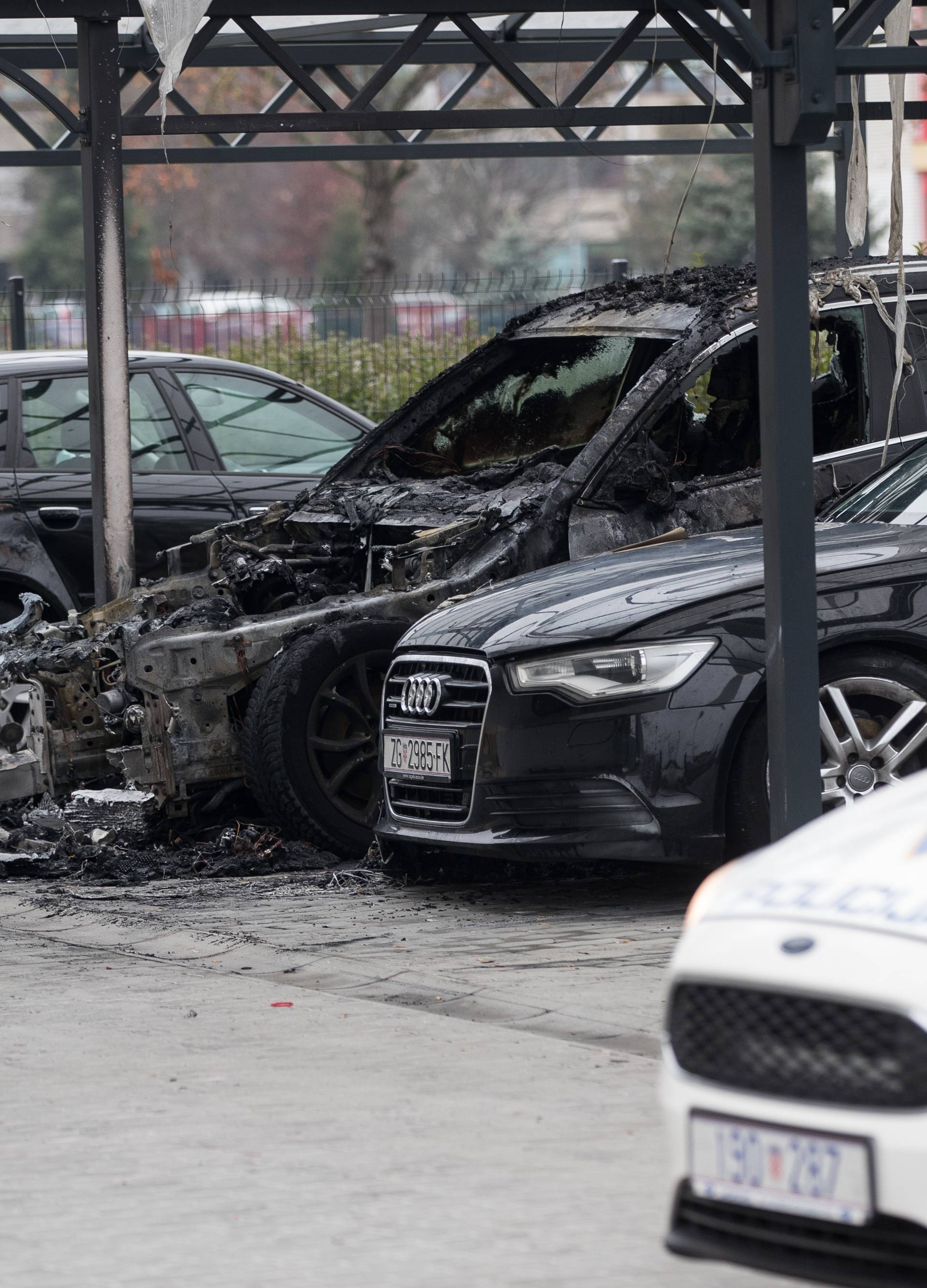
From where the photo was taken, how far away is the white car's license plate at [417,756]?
704cm

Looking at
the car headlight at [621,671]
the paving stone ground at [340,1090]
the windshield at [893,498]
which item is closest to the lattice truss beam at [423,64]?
the windshield at [893,498]

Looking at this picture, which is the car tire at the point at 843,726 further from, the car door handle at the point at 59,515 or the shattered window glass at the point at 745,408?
the car door handle at the point at 59,515

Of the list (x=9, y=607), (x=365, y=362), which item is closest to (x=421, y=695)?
(x=9, y=607)

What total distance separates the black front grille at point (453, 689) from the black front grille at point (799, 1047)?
3.69 meters

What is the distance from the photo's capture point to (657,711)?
22.0 feet

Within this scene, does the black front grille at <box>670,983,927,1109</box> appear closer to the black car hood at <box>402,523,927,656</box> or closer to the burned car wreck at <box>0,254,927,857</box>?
the black car hood at <box>402,523,927,656</box>

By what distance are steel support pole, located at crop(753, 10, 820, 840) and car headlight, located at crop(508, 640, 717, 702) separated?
2.51 feet

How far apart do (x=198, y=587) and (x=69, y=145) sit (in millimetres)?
5758

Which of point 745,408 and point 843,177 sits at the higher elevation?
point 843,177

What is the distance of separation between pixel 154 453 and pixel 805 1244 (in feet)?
28.0

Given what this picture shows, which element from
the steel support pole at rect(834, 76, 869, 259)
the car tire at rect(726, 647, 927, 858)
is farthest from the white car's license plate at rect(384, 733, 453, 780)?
the steel support pole at rect(834, 76, 869, 259)

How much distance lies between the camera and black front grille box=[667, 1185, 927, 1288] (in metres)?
2.97

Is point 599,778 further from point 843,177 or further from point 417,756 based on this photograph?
point 843,177

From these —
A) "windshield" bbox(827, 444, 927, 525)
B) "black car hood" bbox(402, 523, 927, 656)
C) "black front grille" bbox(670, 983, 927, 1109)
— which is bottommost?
"black front grille" bbox(670, 983, 927, 1109)
